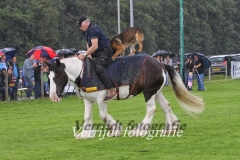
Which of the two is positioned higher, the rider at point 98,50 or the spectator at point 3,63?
the rider at point 98,50

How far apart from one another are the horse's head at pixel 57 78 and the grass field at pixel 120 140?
3.17 feet

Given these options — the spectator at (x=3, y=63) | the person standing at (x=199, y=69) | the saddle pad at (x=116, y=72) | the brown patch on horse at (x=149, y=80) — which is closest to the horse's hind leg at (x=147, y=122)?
the brown patch on horse at (x=149, y=80)

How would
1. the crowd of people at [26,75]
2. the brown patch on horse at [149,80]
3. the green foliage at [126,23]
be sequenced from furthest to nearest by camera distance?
the green foliage at [126,23], the crowd of people at [26,75], the brown patch on horse at [149,80]

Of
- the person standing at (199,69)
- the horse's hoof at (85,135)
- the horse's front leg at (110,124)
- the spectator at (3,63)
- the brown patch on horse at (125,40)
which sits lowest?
the person standing at (199,69)

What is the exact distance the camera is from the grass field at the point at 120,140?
12.2m

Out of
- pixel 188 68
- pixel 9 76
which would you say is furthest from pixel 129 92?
pixel 188 68

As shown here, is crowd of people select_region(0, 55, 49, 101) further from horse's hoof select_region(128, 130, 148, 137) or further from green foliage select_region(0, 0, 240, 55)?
green foliage select_region(0, 0, 240, 55)

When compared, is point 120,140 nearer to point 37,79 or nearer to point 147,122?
point 147,122

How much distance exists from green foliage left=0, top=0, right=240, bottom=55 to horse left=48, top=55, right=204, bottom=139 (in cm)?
3339

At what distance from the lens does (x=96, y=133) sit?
15242mm

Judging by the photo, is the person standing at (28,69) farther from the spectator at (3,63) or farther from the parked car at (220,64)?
the parked car at (220,64)

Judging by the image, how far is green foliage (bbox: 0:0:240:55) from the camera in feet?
164

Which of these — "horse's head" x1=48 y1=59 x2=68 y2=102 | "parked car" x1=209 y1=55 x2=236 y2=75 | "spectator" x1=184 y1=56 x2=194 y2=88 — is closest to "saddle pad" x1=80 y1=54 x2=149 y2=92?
"horse's head" x1=48 y1=59 x2=68 y2=102

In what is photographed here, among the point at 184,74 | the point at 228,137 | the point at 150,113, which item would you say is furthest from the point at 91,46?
the point at 184,74
